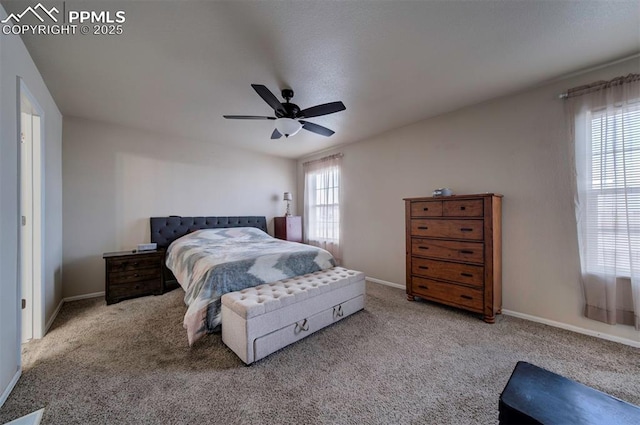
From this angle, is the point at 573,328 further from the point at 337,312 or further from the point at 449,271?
the point at 337,312

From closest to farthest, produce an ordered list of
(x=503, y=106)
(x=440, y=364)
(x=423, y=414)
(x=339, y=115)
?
1. (x=423, y=414)
2. (x=440, y=364)
3. (x=503, y=106)
4. (x=339, y=115)

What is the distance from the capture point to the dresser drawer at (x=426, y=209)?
296 cm

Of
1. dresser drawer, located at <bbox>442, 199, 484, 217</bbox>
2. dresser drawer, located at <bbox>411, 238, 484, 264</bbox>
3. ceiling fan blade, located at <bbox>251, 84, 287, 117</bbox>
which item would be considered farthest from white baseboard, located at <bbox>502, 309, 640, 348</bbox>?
ceiling fan blade, located at <bbox>251, 84, 287, 117</bbox>

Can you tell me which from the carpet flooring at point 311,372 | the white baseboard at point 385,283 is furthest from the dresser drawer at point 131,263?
the white baseboard at point 385,283

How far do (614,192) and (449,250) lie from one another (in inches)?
58.6

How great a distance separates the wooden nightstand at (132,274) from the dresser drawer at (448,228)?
12.4 feet

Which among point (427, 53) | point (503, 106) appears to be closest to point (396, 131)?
point (503, 106)

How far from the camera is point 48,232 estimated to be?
8.59 feet

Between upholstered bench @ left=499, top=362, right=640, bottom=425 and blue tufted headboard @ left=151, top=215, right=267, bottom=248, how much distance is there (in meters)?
4.44

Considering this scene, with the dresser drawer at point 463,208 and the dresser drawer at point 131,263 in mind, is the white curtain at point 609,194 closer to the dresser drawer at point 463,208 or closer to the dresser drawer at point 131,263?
the dresser drawer at point 463,208

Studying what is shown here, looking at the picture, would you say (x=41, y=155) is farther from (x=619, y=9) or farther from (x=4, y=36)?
(x=619, y=9)

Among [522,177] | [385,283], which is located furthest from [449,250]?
[385,283]

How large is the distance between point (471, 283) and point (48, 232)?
4828 millimetres

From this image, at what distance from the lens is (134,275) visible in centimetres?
330
